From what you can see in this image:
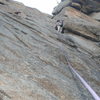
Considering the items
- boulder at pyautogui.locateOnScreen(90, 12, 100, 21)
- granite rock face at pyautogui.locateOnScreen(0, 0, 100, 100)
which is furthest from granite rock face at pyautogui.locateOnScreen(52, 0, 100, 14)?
granite rock face at pyautogui.locateOnScreen(0, 0, 100, 100)

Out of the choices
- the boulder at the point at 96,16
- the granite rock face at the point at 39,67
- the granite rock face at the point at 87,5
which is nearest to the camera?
the granite rock face at the point at 39,67

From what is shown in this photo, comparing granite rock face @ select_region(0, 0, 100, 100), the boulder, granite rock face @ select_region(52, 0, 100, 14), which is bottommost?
granite rock face @ select_region(0, 0, 100, 100)

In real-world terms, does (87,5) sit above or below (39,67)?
above

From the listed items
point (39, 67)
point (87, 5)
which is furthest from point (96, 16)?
point (39, 67)

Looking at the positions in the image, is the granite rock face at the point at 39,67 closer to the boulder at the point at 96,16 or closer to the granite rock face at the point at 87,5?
the boulder at the point at 96,16

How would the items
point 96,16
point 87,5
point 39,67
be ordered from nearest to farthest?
point 39,67 < point 96,16 < point 87,5

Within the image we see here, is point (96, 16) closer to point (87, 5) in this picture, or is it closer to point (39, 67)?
point (87, 5)

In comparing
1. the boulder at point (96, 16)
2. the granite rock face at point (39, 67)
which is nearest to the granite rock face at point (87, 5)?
the boulder at point (96, 16)

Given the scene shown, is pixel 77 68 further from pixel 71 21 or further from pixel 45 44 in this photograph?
pixel 71 21

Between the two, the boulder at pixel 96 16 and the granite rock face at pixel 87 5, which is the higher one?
the granite rock face at pixel 87 5

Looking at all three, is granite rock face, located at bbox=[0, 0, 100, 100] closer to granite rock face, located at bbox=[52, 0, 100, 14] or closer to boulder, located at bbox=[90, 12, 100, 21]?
boulder, located at bbox=[90, 12, 100, 21]

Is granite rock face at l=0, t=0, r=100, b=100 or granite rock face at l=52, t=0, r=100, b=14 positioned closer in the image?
granite rock face at l=0, t=0, r=100, b=100

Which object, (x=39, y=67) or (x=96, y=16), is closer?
(x=39, y=67)

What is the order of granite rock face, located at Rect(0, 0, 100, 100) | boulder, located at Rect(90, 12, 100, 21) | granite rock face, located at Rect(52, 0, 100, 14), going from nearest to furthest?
granite rock face, located at Rect(0, 0, 100, 100) → boulder, located at Rect(90, 12, 100, 21) → granite rock face, located at Rect(52, 0, 100, 14)
